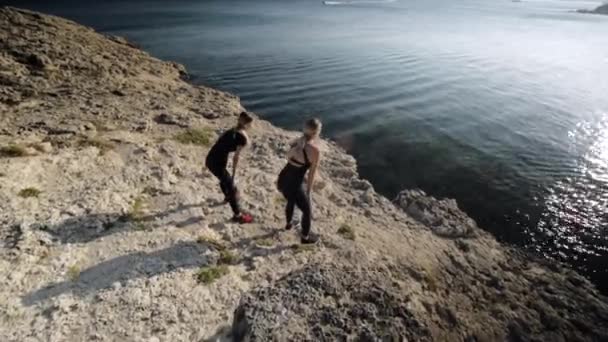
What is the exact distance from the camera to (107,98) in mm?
18672

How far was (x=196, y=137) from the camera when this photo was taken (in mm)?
15938

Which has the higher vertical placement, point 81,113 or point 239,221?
point 81,113

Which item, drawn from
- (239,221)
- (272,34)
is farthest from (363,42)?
(239,221)

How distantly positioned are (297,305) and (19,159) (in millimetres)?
10211

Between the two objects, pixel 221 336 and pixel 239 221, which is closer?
pixel 221 336

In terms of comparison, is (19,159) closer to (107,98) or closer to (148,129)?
(148,129)

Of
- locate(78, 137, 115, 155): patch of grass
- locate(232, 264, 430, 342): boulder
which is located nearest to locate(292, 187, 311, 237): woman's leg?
locate(232, 264, 430, 342): boulder

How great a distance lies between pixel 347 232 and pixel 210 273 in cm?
431

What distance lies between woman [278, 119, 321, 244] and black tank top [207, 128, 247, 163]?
130cm

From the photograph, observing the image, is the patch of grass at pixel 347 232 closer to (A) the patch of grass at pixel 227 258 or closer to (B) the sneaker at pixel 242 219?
(B) the sneaker at pixel 242 219

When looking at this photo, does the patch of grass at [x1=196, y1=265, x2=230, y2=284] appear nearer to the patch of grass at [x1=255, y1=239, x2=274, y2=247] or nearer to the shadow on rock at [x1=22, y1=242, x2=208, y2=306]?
the shadow on rock at [x1=22, y1=242, x2=208, y2=306]

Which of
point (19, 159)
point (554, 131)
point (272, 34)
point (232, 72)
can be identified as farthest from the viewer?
point (272, 34)

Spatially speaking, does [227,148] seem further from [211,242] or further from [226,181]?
[211,242]

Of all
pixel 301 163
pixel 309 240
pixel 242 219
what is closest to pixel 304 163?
pixel 301 163
